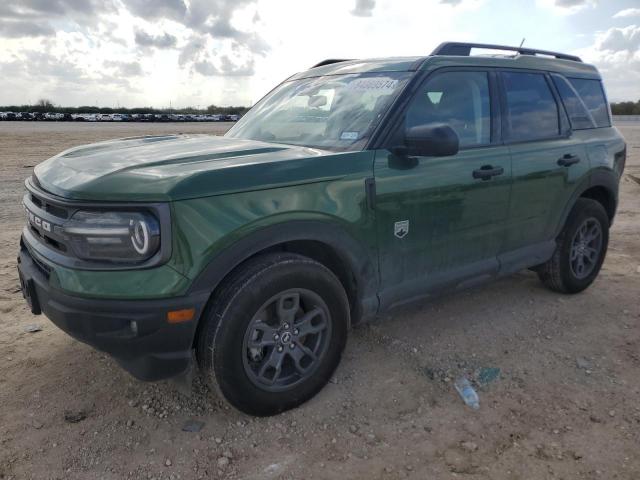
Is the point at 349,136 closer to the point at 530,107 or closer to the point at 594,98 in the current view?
the point at 530,107

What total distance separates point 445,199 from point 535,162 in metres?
Answer: 1.05

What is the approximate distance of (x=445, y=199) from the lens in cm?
339

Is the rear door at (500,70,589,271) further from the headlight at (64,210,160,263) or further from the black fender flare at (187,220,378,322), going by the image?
the headlight at (64,210,160,263)

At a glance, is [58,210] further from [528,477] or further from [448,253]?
[528,477]

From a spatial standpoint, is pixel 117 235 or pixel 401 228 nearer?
pixel 117 235

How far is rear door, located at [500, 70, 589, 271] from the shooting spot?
3.92m

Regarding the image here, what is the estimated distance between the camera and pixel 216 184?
8.27ft

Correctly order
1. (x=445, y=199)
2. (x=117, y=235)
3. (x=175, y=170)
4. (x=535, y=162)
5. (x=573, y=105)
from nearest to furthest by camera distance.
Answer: (x=117, y=235)
(x=175, y=170)
(x=445, y=199)
(x=535, y=162)
(x=573, y=105)

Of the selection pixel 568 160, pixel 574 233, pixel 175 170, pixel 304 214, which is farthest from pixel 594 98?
pixel 175 170

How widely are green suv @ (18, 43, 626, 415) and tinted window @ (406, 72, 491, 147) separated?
13 mm

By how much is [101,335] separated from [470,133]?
Result: 8.62ft

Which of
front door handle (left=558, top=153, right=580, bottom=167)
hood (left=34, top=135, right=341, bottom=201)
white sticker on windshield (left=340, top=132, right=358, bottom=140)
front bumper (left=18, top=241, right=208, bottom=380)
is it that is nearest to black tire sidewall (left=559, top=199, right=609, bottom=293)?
front door handle (left=558, top=153, right=580, bottom=167)

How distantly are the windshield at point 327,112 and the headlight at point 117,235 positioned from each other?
1272mm

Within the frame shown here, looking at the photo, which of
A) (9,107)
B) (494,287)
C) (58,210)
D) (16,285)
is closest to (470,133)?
(494,287)
